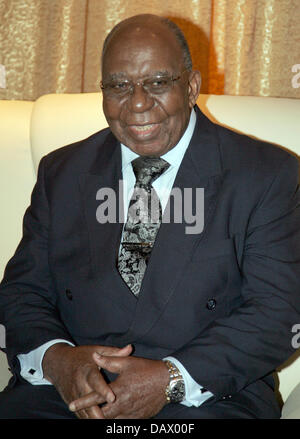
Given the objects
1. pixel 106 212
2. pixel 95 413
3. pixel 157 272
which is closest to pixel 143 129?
pixel 106 212

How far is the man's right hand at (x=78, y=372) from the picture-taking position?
4.77 ft

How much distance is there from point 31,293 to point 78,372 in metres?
0.28

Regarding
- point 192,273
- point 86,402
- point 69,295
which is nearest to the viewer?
point 86,402

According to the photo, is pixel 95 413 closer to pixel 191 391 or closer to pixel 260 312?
pixel 191 391

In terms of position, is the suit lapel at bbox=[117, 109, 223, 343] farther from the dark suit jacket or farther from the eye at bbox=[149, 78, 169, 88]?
the eye at bbox=[149, 78, 169, 88]

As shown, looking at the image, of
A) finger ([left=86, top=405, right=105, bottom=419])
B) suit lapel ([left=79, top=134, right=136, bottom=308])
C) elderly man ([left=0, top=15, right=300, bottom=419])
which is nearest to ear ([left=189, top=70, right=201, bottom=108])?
elderly man ([left=0, top=15, right=300, bottom=419])

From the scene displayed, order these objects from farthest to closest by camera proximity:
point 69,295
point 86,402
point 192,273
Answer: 1. point 69,295
2. point 192,273
3. point 86,402

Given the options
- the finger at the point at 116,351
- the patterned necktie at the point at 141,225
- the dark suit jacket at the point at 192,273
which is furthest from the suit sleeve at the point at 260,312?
the patterned necktie at the point at 141,225

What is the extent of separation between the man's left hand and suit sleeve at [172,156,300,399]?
0.07 metres

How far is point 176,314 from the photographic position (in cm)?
156

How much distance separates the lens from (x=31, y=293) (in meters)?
1.70

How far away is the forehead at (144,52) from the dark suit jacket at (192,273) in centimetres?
19

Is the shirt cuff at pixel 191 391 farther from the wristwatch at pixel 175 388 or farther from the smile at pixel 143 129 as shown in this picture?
the smile at pixel 143 129

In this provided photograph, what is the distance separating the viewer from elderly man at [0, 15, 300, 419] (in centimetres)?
148
